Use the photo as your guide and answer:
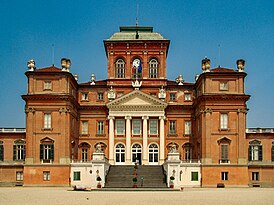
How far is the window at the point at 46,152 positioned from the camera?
62500 millimetres

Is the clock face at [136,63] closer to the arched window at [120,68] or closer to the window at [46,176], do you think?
the arched window at [120,68]

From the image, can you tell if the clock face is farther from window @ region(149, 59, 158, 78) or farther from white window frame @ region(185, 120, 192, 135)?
white window frame @ region(185, 120, 192, 135)

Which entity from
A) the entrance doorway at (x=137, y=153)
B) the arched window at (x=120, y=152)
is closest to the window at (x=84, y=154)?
the arched window at (x=120, y=152)

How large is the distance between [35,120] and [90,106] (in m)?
10.0

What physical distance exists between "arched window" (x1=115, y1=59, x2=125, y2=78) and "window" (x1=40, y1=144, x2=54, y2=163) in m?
16.3

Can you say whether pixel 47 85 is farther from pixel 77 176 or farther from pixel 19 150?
pixel 77 176

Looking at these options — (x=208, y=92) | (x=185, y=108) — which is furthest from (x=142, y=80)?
(x=208, y=92)

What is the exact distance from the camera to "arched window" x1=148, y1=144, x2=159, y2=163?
6988 cm

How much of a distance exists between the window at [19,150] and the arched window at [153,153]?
17328 millimetres

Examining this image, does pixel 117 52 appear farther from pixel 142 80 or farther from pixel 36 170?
pixel 36 170

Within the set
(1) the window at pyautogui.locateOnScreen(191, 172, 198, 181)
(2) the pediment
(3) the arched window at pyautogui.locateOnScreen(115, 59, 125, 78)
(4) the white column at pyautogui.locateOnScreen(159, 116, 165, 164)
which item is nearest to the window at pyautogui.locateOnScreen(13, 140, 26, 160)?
(2) the pediment

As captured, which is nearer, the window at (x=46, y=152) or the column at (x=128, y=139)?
the window at (x=46, y=152)

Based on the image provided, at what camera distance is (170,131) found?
70625 mm

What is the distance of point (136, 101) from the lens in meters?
69.4
